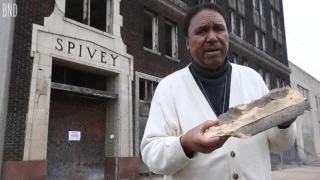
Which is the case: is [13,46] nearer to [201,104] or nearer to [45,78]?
[45,78]

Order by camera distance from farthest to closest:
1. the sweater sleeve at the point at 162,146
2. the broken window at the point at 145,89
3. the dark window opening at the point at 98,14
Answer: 1. the broken window at the point at 145,89
2. the dark window opening at the point at 98,14
3. the sweater sleeve at the point at 162,146

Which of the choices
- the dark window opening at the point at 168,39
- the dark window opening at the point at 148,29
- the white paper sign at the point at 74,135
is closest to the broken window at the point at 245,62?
the dark window opening at the point at 168,39

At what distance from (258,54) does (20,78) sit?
1882cm

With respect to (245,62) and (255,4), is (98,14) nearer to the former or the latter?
(245,62)

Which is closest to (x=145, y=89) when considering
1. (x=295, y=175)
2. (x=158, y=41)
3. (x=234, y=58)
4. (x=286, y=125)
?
(x=158, y=41)

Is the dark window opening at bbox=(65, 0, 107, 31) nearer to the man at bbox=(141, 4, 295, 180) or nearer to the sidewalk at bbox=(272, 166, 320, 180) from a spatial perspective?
the sidewalk at bbox=(272, 166, 320, 180)

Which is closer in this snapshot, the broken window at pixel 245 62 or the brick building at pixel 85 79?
the brick building at pixel 85 79

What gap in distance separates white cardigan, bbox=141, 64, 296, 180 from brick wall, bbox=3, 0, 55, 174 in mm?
7852

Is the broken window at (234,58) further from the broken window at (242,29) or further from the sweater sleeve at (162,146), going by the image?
the sweater sleeve at (162,146)

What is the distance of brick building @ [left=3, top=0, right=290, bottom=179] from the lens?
8852 mm

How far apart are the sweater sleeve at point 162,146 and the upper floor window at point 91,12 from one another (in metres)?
10.2

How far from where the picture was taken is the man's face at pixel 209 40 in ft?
5.52

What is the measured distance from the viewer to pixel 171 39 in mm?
15188

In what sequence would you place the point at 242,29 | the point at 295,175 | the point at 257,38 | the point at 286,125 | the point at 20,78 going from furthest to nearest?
the point at 257,38
the point at 242,29
the point at 295,175
the point at 20,78
the point at 286,125
